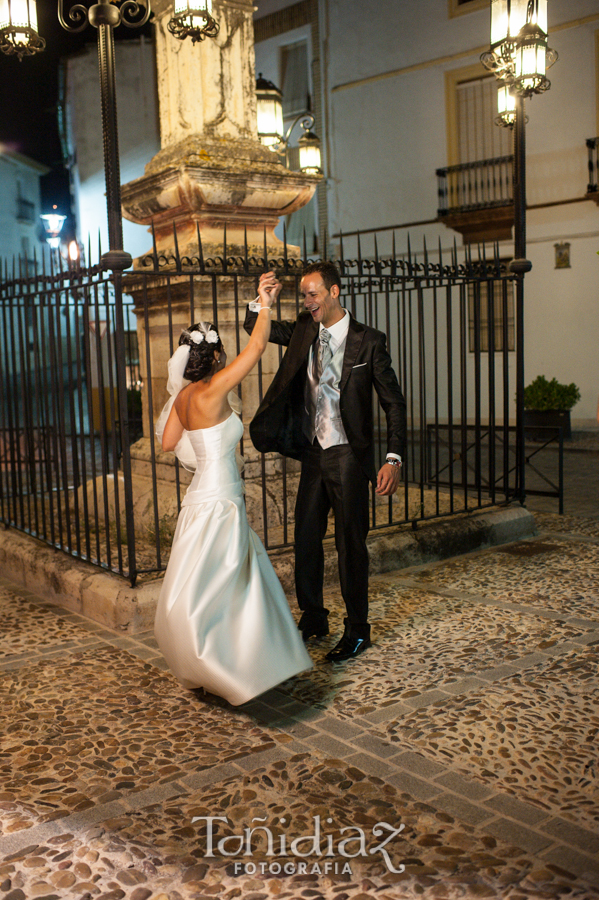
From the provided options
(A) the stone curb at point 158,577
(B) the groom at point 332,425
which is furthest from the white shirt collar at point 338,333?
(A) the stone curb at point 158,577

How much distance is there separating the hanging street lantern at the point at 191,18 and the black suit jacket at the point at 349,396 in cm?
207

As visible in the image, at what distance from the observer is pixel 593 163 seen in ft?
51.9

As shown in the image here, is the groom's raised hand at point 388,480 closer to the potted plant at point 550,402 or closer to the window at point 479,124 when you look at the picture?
the potted plant at point 550,402

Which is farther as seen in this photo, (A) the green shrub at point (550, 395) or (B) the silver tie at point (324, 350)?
(A) the green shrub at point (550, 395)

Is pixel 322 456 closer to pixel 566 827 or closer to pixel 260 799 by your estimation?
pixel 260 799

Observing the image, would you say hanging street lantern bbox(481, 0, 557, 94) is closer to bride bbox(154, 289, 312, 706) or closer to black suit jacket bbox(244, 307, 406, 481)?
black suit jacket bbox(244, 307, 406, 481)

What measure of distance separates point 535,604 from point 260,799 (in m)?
2.66

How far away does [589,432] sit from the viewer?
1519cm

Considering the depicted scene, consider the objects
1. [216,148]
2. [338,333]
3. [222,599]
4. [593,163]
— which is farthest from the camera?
[593,163]

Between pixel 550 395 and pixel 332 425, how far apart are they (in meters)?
11.1

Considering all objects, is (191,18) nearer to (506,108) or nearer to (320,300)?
(320,300)

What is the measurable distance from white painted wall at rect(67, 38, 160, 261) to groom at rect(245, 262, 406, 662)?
18.4 m

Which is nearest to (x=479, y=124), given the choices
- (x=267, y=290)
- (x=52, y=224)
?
(x=52, y=224)

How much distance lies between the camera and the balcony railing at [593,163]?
1564cm
